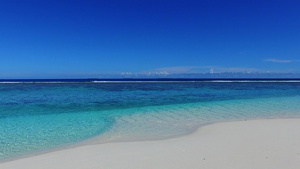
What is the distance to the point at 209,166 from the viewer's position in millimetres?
4391

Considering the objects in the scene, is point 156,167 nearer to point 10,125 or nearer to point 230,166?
point 230,166

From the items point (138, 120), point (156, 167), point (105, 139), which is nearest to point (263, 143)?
point (156, 167)

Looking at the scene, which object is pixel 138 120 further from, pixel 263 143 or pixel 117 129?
pixel 263 143

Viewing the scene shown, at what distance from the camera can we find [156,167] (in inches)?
172

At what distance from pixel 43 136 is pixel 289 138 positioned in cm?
757

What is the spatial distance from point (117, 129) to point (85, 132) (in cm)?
113

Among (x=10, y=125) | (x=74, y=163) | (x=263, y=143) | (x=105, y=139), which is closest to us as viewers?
(x=74, y=163)

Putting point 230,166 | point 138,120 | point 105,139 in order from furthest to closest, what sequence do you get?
point 138,120 → point 105,139 → point 230,166

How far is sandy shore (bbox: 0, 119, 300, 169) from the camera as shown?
449cm

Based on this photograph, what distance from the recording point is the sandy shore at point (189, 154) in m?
4.49

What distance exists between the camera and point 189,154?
16.7 feet

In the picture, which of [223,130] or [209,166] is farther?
[223,130]

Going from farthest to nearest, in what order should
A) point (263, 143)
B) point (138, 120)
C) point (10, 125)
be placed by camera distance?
point (138, 120) → point (10, 125) → point (263, 143)

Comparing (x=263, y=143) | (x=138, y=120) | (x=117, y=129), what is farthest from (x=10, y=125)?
(x=263, y=143)
